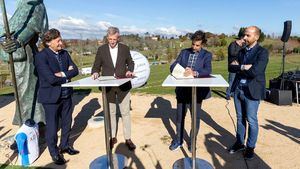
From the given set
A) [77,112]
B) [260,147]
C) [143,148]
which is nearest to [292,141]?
[260,147]

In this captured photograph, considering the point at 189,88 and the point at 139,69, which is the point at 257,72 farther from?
the point at 139,69

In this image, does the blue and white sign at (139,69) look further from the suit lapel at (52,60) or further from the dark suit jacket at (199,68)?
the suit lapel at (52,60)

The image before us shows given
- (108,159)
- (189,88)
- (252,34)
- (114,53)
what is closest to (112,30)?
(114,53)

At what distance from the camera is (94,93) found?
9.89 metres

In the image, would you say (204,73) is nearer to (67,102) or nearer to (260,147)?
(260,147)

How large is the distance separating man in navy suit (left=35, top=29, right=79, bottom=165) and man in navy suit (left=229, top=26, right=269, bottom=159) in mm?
2428

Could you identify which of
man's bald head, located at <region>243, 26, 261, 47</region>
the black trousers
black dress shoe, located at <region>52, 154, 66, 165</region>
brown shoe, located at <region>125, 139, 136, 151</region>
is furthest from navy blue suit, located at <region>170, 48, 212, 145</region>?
black dress shoe, located at <region>52, 154, 66, 165</region>

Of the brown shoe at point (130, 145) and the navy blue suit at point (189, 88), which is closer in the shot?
the navy blue suit at point (189, 88)

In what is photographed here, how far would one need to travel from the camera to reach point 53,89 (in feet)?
13.3

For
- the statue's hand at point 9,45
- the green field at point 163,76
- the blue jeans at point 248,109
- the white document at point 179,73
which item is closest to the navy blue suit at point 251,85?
the blue jeans at point 248,109

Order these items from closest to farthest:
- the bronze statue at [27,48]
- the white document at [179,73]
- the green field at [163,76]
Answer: the white document at [179,73], the bronze statue at [27,48], the green field at [163,76]

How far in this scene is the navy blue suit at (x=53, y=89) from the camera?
3951 mm

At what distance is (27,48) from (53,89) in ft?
4.28

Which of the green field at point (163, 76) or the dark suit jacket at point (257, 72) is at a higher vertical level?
the dark suit jacket at point (257, 72)
